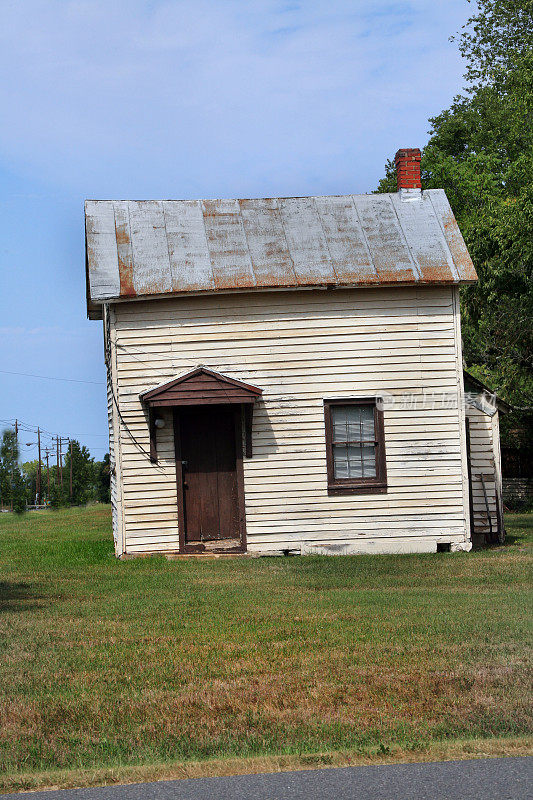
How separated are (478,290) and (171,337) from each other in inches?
465

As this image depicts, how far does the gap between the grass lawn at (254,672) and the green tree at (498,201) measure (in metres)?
13.0

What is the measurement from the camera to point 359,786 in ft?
16.1

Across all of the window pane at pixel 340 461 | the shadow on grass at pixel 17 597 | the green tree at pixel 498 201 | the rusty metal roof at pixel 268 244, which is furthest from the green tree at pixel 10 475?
the shadow on grass at pixel 17 597

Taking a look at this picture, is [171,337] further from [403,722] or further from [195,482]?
[403,722]

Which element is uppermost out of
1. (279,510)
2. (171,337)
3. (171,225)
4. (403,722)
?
(171,225)

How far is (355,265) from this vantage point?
1664 cm

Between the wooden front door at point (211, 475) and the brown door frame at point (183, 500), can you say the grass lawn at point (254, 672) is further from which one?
the wooden front door at point (211, 475)

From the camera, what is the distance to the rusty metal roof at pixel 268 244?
1627 centimetres

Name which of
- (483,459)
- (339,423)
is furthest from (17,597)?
(483,459)

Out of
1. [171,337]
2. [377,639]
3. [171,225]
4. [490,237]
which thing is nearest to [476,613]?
[377,639]

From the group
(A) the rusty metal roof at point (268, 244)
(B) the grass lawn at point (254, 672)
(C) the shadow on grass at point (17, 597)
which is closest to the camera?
(B) the grass lawn at point (254, 672)

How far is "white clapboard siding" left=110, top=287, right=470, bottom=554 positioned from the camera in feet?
53.0

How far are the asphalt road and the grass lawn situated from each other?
185mm

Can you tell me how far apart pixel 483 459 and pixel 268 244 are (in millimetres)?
5989
